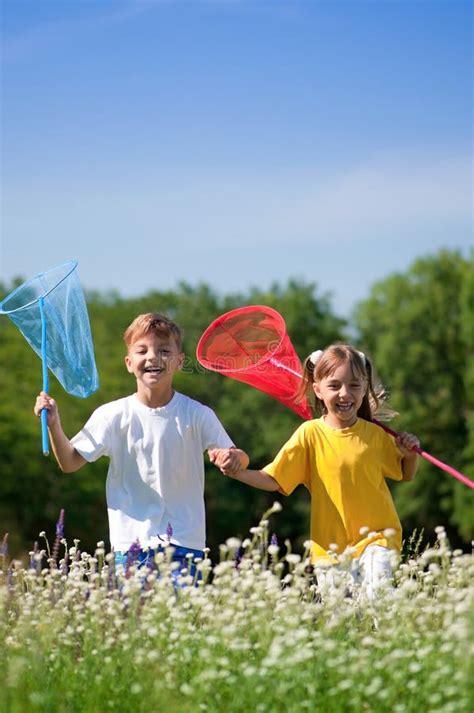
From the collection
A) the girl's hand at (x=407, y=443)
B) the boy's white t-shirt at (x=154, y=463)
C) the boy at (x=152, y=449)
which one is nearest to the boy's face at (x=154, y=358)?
the boy at (x=152, y=449)

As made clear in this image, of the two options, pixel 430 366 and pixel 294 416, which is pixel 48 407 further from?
pixel 294 416

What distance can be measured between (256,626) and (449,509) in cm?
3656

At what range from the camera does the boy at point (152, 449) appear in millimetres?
7375

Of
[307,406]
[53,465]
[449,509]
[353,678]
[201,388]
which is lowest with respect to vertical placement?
[353,678]

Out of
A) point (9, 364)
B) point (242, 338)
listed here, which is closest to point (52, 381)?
point (9, 364)

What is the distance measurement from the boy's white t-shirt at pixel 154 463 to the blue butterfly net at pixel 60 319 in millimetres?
644

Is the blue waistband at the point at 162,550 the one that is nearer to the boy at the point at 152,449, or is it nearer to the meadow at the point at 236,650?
the boy at the point at 152,449

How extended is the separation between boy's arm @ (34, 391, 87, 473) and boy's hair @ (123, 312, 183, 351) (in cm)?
73

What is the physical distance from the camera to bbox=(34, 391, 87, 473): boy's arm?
718 cm

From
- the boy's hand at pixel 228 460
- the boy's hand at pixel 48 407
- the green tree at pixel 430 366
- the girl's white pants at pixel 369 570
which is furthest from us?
the green tree at pixel 430 366

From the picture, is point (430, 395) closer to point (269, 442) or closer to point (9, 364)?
point (269, 442)

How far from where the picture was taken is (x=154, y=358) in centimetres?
755

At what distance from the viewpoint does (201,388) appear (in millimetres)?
46344

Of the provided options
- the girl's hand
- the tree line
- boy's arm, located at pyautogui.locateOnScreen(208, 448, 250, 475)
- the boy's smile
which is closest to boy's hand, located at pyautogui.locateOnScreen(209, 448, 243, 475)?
boy's arm, located at pyautogui.locateOnScreen(208, 448, 250, 475)
